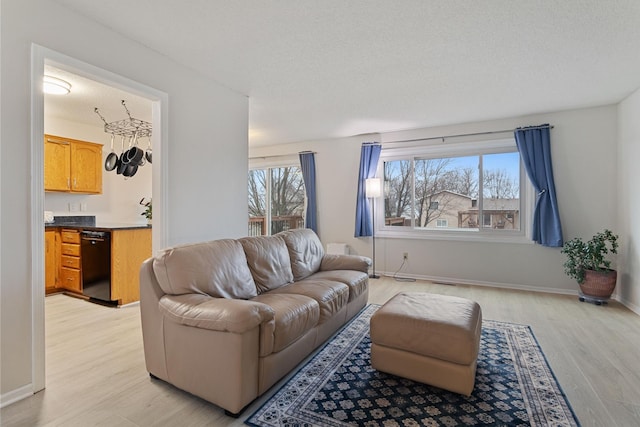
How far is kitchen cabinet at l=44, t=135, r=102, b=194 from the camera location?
4.25 meters

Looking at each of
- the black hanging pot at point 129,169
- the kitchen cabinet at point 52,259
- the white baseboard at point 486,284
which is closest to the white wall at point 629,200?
the white baseboard at point 486,284

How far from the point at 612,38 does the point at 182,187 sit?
11.9 feet

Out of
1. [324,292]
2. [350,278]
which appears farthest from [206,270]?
[350,278]

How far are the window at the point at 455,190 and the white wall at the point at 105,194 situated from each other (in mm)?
4111

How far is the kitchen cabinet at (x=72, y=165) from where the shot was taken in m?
4.25

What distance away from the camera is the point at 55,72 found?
112 inches

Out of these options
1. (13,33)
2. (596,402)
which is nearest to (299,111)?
(13,33)

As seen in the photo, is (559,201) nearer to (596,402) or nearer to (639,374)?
(639,374)

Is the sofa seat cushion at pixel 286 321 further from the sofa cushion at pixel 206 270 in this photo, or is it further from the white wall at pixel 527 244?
the white wall at pixel 527 244

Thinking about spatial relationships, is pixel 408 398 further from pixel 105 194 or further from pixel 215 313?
pixel 105 194

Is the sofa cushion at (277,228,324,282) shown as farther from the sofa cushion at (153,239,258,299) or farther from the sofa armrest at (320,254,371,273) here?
the sofa cushion at (153,239,258,299)

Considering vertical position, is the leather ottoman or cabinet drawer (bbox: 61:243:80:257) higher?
cabinet drawer (bbox: 61:243:80:257)

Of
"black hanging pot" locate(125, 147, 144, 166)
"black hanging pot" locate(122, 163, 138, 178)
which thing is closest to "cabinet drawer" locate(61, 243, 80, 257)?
"black hanging pot" locate(122, 163, 138, 178)

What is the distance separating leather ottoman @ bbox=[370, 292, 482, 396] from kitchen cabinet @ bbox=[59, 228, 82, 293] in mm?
3780
